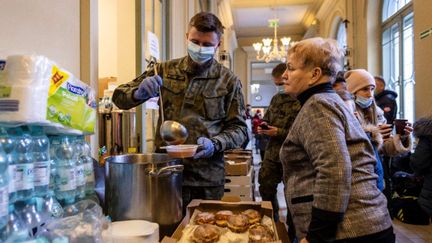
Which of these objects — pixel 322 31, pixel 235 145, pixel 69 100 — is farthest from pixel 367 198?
pixel 322 31

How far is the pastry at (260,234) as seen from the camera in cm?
100

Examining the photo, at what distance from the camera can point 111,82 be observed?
2408mm

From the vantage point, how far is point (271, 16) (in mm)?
9367

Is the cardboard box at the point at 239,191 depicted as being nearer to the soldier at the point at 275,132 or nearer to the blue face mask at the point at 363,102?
the soldier at the point at 275,132

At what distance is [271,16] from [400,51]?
16.5ft

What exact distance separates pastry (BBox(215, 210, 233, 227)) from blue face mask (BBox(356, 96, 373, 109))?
1322 mm

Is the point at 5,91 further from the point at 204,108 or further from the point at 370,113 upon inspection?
the point at 370,113

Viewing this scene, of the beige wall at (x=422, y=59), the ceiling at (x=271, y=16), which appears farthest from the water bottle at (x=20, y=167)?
the ceiling at (x=271, y=16)

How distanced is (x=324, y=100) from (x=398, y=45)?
486 cm

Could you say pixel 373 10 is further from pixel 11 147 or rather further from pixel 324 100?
pixel 11 147

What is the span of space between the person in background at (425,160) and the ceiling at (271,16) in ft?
20.2

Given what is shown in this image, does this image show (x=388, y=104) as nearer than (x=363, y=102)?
No

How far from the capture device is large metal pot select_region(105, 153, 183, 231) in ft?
3.17

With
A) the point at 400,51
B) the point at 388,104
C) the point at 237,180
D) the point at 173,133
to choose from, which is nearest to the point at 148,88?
the point at 173,133
